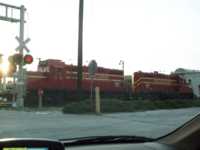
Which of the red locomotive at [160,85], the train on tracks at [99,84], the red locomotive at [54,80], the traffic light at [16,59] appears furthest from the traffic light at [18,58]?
the red locomotive at [160,85]

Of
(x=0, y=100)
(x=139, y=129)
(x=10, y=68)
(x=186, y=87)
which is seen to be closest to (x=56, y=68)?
(x=0, y=100)

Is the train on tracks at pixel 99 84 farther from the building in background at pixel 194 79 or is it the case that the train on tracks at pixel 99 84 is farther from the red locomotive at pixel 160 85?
the building in background at pixel 194 79

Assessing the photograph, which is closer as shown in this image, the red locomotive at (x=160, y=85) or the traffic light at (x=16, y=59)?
the traffic light at (x=16, y=59)

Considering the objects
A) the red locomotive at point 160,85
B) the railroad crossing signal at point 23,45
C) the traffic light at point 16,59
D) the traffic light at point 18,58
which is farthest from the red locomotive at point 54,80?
the traffic light at point 18,58

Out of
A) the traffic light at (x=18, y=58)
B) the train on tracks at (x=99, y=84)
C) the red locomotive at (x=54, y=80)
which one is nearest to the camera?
the traffic light at (x=18, y=58)

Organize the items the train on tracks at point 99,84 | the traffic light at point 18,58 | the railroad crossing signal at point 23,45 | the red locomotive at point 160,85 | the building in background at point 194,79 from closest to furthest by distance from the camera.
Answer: the traffic light at point 18,58
the railroad crossing signal at point 23,45
the train on tracks at point 99,84
the red locomotive at point 160,85
the building in background at point 194,79

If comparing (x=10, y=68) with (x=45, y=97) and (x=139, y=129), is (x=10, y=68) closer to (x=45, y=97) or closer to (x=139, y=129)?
(x=45, y=97)

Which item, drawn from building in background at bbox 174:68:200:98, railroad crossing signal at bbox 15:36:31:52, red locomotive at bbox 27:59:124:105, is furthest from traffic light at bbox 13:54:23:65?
building in background at bbox 174:68:200:98

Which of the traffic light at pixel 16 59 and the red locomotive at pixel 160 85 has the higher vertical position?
the traffic light at pixel 16 59

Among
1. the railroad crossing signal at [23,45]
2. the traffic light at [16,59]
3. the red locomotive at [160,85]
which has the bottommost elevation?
the red locomotive at [160,85]

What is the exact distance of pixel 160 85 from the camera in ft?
112

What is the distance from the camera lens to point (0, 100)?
26.0 meters

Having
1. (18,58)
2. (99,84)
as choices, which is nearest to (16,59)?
(18,58)

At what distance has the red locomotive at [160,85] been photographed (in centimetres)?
3228
